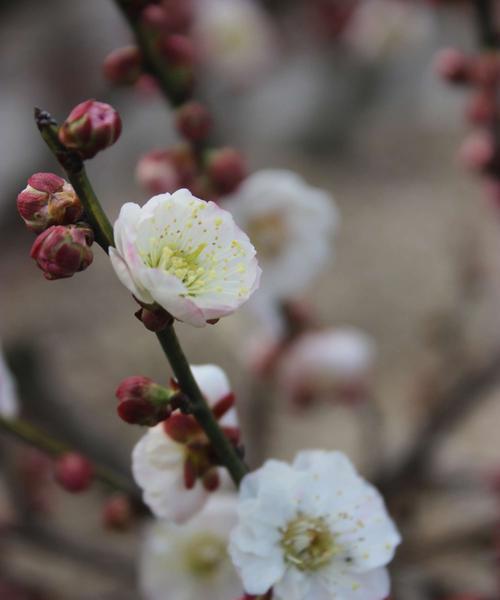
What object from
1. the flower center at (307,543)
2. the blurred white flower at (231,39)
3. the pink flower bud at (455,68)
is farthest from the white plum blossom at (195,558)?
the blurred white flower at (231,39)

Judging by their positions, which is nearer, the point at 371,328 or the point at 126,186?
the point at 371,328

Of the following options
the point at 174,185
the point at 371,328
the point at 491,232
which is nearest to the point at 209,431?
the point at 174,185

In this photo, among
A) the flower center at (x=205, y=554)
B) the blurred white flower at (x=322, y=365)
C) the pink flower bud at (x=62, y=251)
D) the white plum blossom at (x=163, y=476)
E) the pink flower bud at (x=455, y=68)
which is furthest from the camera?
the blurred white flower at (x=322, y=365)

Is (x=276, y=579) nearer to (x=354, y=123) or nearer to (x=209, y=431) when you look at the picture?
(x=209, y=431)

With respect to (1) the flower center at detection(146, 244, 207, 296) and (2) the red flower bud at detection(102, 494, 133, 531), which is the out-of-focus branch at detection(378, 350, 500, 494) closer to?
(2) the red flower bud at detection(102, 494, 133, 531)

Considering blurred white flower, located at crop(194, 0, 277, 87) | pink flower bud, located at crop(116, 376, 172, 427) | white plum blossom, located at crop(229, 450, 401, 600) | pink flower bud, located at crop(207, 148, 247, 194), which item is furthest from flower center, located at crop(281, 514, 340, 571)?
blurred white flower, located at crop(194, 0, 277, 87)

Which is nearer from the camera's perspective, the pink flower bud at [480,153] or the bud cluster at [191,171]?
the bud cluster at [191,171]

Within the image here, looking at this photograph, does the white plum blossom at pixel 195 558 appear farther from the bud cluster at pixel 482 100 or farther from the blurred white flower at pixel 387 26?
the blurred white flower at pixel 387 26
